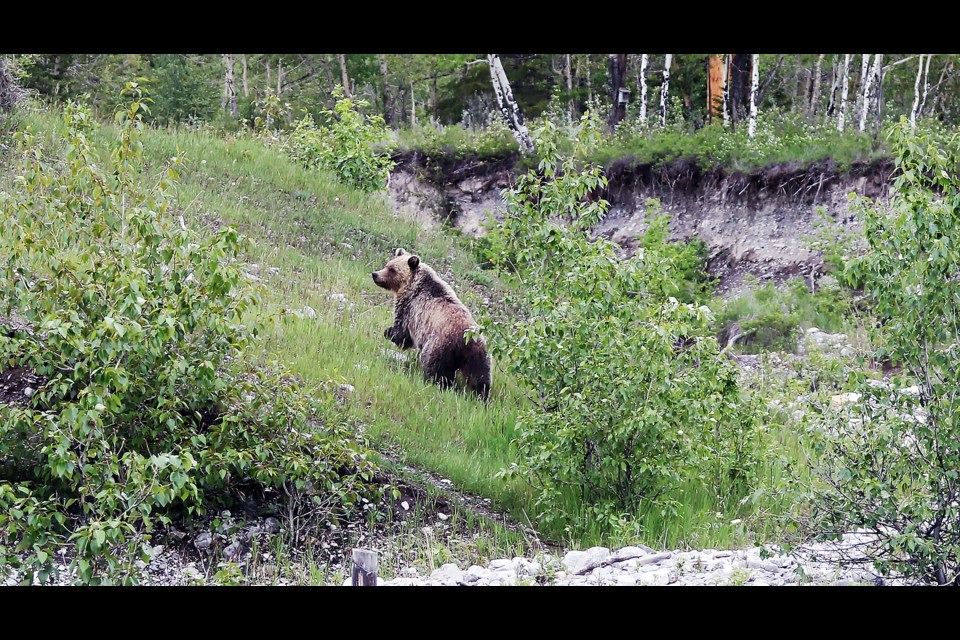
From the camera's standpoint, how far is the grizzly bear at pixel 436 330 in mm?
8438

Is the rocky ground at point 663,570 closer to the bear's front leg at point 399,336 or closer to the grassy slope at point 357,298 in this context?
the grassy slope at point 357,298

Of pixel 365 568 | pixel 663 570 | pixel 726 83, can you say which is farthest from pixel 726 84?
pixel 365 568

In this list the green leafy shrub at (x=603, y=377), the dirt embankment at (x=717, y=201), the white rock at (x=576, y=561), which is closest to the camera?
the white rock at (x=576, y=561)

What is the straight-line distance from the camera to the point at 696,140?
18641 mm

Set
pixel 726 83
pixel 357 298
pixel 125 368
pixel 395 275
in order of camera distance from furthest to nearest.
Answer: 1. pixel 726 83
2. pixel 357 298
3. pixel 395 275
4. pixel 125 368

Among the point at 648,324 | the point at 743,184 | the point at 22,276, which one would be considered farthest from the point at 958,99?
the point at 22,276

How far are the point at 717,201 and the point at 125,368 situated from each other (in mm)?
15122

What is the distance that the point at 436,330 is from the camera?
8.61 meters

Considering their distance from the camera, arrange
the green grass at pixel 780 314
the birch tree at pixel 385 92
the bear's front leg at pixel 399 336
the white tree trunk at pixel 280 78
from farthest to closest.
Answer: the white tree trunk at pixel 280 78 → the birch tree at pixel 385 92 → the green grass at pixel 780 314 → the bear's front leg at pixel 399 336

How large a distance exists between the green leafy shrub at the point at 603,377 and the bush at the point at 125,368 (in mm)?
1511

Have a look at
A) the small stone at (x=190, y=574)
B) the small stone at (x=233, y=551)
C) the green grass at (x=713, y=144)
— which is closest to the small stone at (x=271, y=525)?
the small stone at (x=233, y=551)

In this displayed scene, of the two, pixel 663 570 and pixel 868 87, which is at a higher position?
pixel 868 87

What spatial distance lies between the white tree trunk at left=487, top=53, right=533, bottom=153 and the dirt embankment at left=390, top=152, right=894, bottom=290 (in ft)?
4.37

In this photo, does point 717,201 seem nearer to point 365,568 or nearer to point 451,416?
point 451,416
